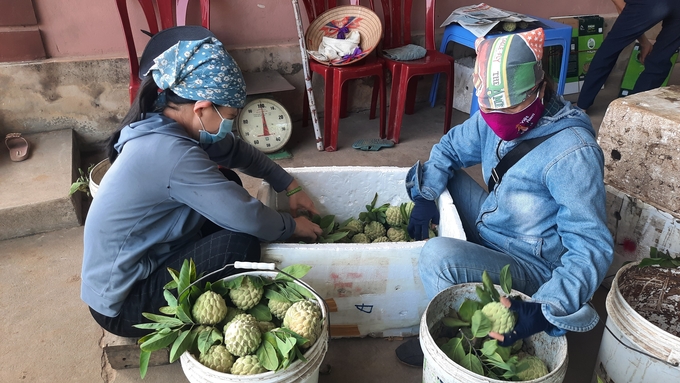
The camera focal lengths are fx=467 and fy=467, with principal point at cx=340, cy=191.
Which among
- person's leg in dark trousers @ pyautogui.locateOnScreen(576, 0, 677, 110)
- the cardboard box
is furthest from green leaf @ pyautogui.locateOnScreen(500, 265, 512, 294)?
the cardboard box

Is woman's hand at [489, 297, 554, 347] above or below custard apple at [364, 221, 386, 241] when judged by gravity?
above

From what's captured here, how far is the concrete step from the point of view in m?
2.50

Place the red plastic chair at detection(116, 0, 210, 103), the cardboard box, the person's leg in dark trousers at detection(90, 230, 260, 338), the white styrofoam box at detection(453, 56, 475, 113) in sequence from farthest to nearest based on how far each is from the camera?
the cardboard box, the white styrofoam box at detection(453, 56, 475, 113), the red plastic chair at detection(116, 0, 210, 103), the person's leg in dark trousers at detection(90, 230, 260, 338)

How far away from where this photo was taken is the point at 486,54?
1.45 meters

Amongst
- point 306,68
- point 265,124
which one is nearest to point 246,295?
point 265,124

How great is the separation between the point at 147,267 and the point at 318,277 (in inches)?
23.3

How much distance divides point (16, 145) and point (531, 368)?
130 inches

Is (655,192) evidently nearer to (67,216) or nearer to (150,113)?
(150,113)

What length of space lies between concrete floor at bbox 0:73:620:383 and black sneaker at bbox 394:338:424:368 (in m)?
0.03

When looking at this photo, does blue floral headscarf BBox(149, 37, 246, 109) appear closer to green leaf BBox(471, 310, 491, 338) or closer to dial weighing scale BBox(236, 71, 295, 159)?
green leaf BBox(471, 310, 491, 338)

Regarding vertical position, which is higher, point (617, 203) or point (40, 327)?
point (617, 203)

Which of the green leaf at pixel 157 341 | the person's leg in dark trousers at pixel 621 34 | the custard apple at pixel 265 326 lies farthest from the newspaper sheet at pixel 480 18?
the green leaf at pixel 157 341

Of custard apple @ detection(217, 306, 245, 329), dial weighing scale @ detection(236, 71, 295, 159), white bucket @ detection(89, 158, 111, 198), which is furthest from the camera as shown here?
dial weighing scale @ detection(236, 71, 295, 159)

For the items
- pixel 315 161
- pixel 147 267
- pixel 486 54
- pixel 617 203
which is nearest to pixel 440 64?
pixel 315 161
